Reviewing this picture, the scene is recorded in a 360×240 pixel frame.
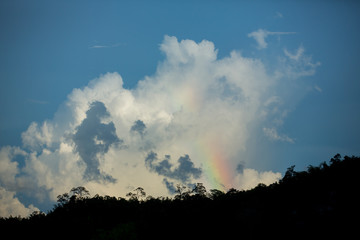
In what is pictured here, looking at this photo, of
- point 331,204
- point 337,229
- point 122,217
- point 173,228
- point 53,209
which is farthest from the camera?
point 53,209

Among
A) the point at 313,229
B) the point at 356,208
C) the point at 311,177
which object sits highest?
the point at 311,177

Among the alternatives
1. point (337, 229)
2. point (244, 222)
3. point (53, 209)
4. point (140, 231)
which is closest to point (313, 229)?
point (337, 229)

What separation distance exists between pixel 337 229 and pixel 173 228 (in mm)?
10181

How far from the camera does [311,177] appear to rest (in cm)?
2173

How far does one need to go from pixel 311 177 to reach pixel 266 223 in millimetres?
6878

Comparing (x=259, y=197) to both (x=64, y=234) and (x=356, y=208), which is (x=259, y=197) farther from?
(x=64, y=234)

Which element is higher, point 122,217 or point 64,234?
point 122,217

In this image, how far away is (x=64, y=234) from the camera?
25.5m

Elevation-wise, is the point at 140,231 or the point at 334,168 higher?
the point at 334,168

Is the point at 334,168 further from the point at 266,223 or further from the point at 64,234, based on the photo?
the point at 64,234

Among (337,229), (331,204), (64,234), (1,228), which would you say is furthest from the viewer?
(1,228)

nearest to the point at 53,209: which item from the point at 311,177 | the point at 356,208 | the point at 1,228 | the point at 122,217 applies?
the point at 1,228

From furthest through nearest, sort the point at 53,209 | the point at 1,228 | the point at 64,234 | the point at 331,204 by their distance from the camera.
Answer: the point at 53,209 → the point at 1,228 → the point at 64,234 → the point at 331,204

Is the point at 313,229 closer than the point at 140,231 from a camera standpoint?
Yes
